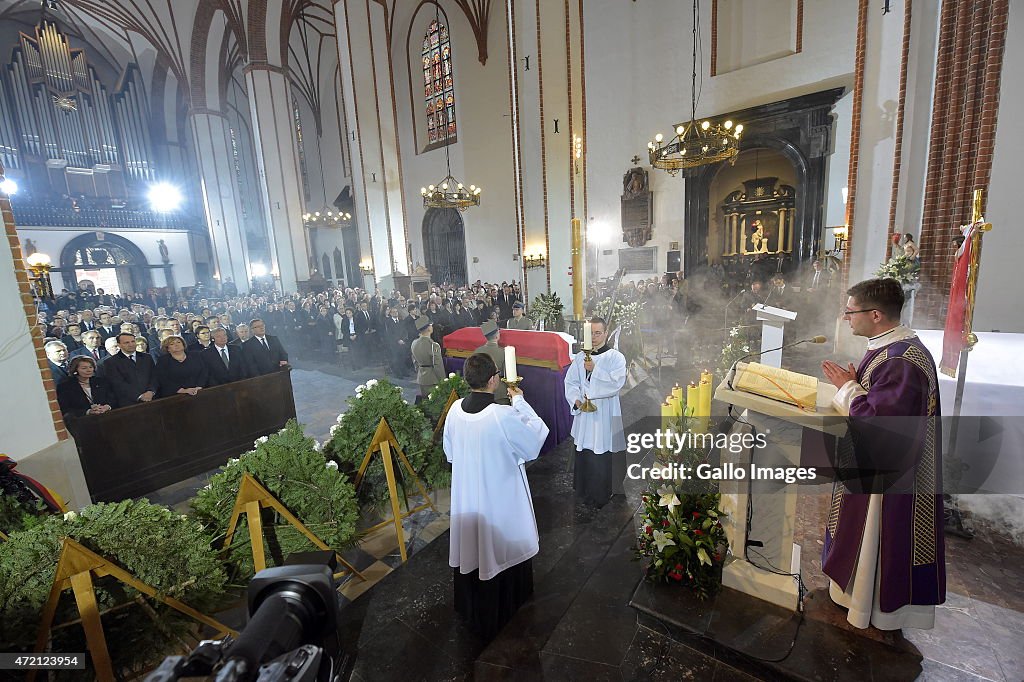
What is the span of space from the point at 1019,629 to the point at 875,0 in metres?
10.0

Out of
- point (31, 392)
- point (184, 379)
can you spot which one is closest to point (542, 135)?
point (184, 379)

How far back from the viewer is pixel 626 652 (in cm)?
230

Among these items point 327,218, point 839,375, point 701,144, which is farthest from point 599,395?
point 327,218

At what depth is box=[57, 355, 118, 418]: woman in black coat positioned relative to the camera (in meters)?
4.73

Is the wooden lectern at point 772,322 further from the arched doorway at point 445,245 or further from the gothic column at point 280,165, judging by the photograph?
the gothic column at point 280,165

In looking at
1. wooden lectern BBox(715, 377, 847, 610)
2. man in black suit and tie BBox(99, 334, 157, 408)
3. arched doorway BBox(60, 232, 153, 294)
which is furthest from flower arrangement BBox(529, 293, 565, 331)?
→ arched doorway BBox(60, 232, 153, 294)

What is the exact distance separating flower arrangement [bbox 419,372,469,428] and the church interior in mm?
48

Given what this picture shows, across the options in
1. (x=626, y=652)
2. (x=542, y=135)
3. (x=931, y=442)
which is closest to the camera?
(x=931, y=442)

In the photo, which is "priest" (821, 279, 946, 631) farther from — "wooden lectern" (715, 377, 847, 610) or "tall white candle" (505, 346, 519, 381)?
"tall white candle" (505, 346, 519, 381)

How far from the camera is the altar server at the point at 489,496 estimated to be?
8.11ft

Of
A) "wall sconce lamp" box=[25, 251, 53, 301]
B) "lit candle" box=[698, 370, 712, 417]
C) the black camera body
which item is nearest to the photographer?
the black camera body

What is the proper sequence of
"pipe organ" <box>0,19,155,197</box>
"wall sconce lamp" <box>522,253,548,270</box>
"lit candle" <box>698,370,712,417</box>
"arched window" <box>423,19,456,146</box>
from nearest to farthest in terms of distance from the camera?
1. "lit candle" <box>698,370,712,417</box>
2. "wall sconce lamp" <box>522,253,548,270</box>
3. "arched window" <box>423,19,456,146</box>
4. "pipe organ" <box>0,19,155,197</box>

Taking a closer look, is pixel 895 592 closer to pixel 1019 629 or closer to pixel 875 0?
pixel 1019 629

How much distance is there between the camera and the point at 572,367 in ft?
12.8
